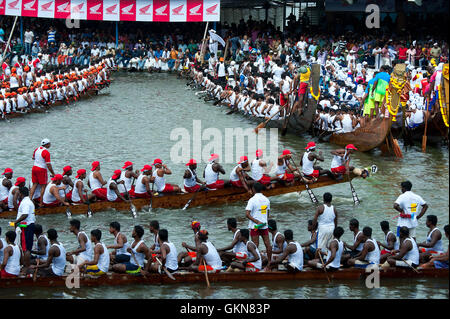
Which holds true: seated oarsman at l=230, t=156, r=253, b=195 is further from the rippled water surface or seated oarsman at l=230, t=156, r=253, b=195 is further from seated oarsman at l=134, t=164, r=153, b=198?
seated oarsman at l=134, t=164, r=153, b=198

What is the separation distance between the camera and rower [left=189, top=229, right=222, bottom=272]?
11.5 meters

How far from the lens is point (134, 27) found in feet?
147

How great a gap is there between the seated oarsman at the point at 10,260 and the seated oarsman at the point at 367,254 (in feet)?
16.8

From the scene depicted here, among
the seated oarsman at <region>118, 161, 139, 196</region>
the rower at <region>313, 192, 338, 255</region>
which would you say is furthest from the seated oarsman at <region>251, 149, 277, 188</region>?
the rower at <region>313, 192, 338, 255</region>

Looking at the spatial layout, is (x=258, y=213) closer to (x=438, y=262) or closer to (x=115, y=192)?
(x=438, y=262)

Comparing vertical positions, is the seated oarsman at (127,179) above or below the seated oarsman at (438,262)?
above

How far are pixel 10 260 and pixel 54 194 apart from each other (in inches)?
146

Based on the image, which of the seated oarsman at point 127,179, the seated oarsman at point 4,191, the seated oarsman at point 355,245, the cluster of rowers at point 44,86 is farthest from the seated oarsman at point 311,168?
the cluster of rowers at point 44,86

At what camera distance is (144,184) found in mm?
15367

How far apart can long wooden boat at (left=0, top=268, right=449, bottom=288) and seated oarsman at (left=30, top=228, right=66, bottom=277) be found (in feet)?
0.40

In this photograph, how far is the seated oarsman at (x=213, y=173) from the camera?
15.6 m

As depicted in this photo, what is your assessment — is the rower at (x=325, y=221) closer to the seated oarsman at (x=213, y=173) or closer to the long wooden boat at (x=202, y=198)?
the long wooden boat at (x=202, y=198)

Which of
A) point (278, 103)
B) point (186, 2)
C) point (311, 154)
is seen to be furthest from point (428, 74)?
point (186, 2)

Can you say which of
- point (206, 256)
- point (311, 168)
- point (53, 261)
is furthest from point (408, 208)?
point (53, 261)
